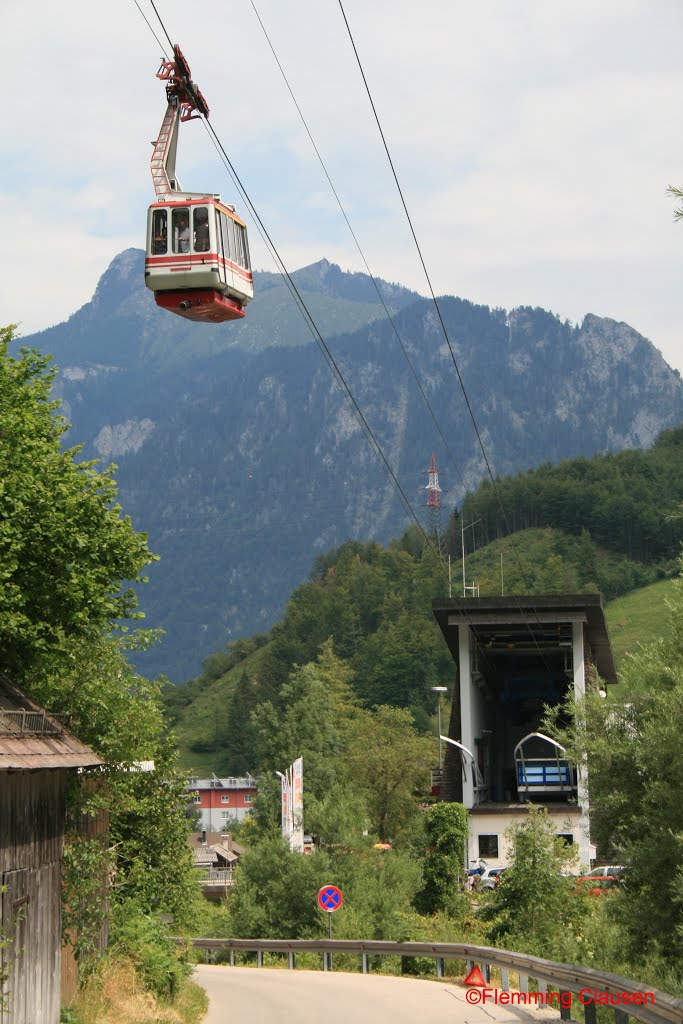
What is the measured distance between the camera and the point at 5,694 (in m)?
23.9

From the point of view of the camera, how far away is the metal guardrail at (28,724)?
20953 mm

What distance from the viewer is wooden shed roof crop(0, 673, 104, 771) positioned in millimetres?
19719

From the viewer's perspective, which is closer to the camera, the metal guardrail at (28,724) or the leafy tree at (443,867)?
the metal guardrail at (28,724)

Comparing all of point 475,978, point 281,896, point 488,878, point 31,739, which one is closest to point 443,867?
point 281,896

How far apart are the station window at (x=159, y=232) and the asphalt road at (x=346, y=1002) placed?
51.2 ft

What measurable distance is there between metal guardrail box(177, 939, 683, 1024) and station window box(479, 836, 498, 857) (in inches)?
1152

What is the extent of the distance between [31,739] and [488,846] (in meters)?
53.1

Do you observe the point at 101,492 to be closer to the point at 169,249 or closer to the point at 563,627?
the point at 169,249

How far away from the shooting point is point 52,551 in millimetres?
25703

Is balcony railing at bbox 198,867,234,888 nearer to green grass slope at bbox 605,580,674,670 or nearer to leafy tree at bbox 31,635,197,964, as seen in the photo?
leafy tree at bbox 31,635,197,964

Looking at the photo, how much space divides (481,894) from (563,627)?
2601 cm

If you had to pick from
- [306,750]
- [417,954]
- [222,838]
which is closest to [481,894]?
[417,954]

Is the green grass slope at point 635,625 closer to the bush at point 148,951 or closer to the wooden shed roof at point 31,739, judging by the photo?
the bush at point 148,951

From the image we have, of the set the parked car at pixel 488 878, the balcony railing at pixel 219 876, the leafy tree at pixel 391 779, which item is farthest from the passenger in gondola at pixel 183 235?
the leafy tree at pixel 391 779
